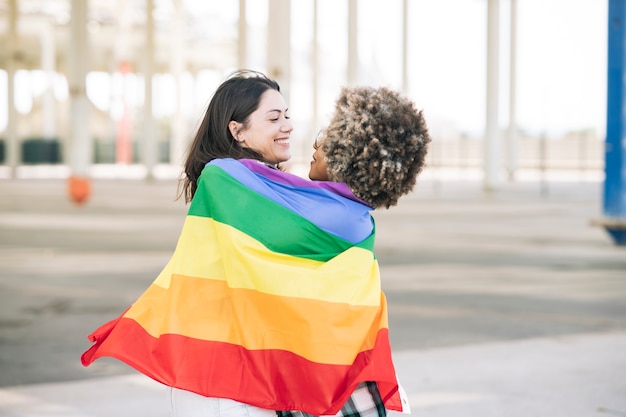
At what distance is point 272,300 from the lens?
2.29m

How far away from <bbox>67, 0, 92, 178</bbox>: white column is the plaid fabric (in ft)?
53.4

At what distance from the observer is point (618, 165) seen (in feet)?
39.3

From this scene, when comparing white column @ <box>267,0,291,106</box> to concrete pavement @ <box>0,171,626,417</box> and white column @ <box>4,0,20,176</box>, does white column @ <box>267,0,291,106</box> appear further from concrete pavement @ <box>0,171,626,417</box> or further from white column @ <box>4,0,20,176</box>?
white column @ <box>4,0,20,176</box>

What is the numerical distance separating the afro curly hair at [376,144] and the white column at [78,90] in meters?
16.2

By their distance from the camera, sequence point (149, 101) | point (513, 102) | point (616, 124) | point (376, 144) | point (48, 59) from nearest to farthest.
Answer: point (376, 144)
point (616, 124)
point (149, 101)
point (513, 102)
point (48, 59)

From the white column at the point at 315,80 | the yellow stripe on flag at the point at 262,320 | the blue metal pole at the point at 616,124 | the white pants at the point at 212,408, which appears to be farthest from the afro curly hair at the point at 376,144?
the white column at the point at 315,80

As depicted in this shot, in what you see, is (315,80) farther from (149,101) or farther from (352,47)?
(352,47)

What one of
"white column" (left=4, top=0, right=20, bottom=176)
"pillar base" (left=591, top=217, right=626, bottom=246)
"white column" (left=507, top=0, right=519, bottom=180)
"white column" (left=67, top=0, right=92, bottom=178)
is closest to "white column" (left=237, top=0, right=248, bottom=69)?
"white column" (left=67, top=0, right=92, bottom=178)

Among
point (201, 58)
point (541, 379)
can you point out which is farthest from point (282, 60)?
point (201, 58)

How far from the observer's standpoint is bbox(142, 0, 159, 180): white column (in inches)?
1148

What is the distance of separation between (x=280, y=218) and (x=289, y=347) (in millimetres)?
314

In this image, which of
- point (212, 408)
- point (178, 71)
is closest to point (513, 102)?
point (178, 71)

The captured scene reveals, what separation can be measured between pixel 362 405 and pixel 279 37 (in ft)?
39.7

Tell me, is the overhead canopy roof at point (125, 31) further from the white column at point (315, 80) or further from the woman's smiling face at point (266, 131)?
the woman's smiling face at point (266, 131)
